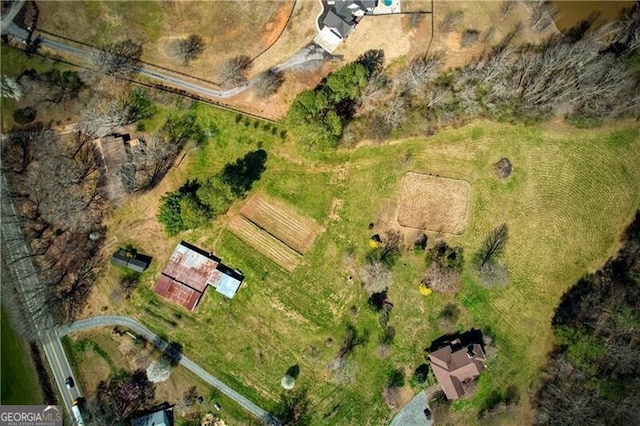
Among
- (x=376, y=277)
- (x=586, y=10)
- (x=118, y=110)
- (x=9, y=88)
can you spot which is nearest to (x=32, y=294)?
(x=118, y=110)

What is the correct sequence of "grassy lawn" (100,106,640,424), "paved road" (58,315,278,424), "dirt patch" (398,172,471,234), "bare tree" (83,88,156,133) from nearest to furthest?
1. "paved road" (58,315,278,424)
2. "grassy lawn" (100,106,640,424)
3. "bare tree" (83,88,156,133)
4. "dirt patch" (398,172,471,234)

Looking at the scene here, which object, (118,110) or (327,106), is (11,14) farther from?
(327,106)

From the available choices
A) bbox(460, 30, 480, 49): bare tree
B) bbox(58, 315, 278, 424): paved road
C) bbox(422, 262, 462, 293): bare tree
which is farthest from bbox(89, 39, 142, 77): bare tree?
bbox(422, 262, 462, 293): bare tree

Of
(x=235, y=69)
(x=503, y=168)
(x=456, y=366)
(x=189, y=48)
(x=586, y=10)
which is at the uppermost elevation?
(x=586, y=10)

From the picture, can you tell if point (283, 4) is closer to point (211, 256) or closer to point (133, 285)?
point (211, 256)

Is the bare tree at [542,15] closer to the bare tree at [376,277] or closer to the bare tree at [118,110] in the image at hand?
the bare tree at [376,277]

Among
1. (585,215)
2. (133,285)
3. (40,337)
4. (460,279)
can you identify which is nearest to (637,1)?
(585,215)

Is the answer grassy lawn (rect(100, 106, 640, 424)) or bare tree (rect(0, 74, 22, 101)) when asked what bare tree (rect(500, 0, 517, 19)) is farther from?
bare tree (rect(0, 74, 22, 101))

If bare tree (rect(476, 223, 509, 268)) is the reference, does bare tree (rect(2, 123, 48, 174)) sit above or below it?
below
